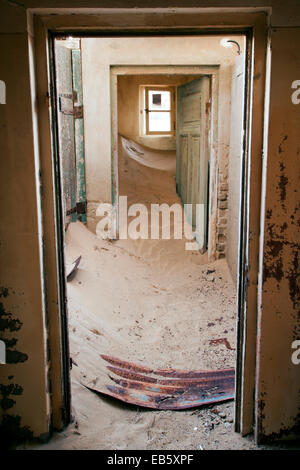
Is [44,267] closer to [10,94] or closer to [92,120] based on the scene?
[10,94]

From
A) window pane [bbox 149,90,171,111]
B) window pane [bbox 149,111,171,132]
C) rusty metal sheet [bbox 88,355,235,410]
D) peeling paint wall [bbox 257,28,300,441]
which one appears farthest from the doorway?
window pane [bbox 149,90,171,111]

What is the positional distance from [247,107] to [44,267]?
4.56 feet

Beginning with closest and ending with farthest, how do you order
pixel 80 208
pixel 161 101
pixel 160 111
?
1. pixel 80 208
2. pixel 160 111
3. pixel 161 101

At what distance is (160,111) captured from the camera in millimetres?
10578

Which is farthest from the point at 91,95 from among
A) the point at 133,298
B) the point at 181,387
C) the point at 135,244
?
the point at 181,387

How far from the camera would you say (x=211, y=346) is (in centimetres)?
391

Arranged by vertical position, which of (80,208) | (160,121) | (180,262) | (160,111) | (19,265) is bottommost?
(180,262)

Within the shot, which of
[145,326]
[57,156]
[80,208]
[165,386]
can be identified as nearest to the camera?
[57,156]

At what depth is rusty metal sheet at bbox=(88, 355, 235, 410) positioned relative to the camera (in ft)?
9.41

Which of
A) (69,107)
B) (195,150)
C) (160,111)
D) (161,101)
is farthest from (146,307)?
(161,101)

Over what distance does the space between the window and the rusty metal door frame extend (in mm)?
8373

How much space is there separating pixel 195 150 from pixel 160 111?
474 centimetres

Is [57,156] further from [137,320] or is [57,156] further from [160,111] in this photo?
[160,111]

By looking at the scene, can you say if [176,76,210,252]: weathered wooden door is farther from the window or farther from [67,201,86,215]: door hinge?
the window
